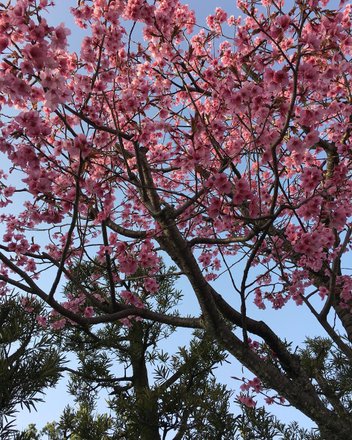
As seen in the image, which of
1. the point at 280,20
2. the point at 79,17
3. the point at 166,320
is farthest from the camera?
the point at 79,17

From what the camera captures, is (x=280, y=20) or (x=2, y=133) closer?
(x=280, y=20)

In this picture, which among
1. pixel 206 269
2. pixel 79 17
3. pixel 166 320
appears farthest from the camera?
pixel 206 269

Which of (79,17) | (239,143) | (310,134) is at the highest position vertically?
(79,17)

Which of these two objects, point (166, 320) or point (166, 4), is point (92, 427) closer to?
point (166, 320)

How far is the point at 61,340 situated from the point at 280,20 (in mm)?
5044

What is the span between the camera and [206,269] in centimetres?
591

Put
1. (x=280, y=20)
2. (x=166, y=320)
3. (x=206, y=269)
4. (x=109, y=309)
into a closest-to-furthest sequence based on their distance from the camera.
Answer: (x=280, y=20)
(x=109, y=309)
(x=166, y=320)
(x=206, y=269)

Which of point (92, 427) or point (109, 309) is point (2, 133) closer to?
point (109, 309)

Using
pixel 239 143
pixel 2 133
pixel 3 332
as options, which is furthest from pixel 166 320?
pixel 2 133

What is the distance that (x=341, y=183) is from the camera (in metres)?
4.06

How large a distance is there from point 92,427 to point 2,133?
3324 mm

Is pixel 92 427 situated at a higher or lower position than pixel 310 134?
lower

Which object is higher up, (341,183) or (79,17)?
(79,17)

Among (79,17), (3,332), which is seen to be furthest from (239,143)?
(3,332)
